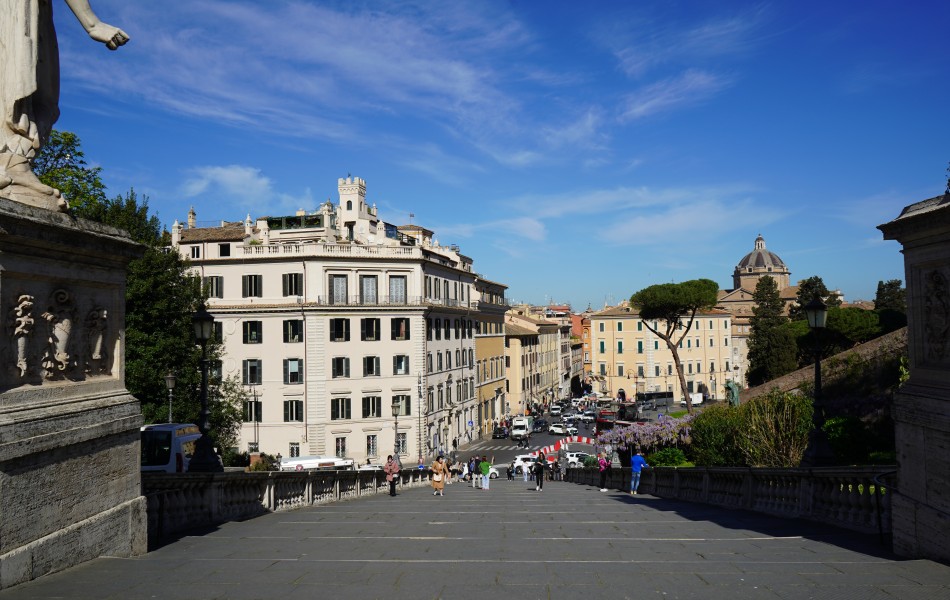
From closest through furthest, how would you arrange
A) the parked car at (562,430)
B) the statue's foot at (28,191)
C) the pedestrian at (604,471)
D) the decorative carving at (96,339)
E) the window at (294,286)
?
the statue's foot at (28,191) < the decorative carving at (96,339) < the pedestrian at (604,471) < the window at (294,286) < the parked car at (562,430)

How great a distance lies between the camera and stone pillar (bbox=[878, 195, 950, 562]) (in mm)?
6824

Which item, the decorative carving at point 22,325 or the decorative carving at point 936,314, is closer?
the decorative carving at point 22,325

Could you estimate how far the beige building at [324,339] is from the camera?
160 ft

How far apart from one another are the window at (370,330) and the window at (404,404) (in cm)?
444

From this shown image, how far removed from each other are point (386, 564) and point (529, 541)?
2.48 m

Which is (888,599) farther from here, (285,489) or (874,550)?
(285,489)

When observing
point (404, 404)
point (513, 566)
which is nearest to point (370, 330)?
point (404, 404)

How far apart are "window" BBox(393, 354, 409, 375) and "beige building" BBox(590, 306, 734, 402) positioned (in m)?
58.5

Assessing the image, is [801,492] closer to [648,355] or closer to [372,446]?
[372,446]

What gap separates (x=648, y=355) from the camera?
105 m

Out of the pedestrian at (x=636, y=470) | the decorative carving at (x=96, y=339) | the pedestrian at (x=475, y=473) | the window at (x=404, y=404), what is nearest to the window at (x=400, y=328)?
the window at (x=404, y=404)

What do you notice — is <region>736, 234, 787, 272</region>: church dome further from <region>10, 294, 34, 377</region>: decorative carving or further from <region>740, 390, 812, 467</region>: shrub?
<region>10, 294, 34, 377</region>: decorative carving

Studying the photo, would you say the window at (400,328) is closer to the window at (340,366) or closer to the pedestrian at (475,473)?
the window at (340,366)

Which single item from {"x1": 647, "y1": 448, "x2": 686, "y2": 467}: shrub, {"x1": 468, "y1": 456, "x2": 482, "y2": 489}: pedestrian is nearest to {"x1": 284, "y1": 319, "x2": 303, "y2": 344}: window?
{"x1": 468, "y1": 456, "x2": 482, "y2": 489}: pedestrian
